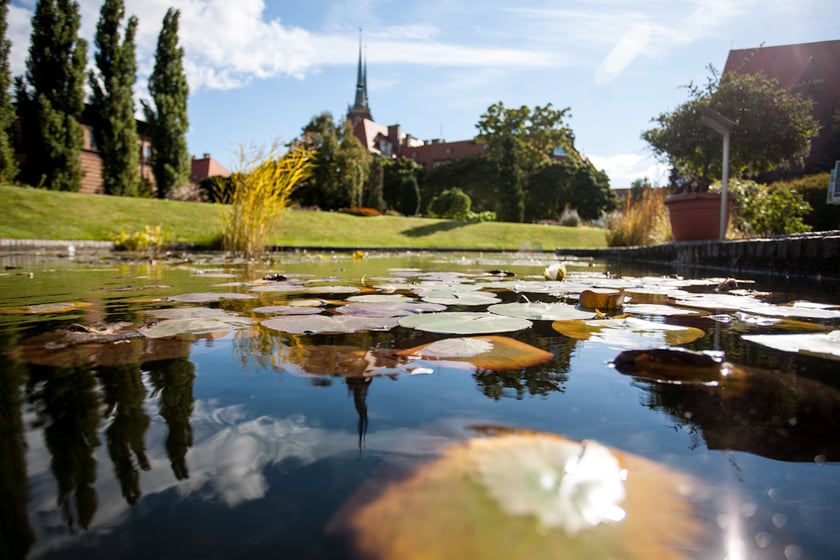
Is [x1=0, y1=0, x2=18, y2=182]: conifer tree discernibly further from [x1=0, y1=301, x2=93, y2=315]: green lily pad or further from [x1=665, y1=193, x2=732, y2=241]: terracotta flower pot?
[x1=665, y1=193, x2=732, y2=241]: terracotta flower pot

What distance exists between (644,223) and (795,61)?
59.3ft

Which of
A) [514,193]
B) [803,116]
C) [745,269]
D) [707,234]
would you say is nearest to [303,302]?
[745,269]

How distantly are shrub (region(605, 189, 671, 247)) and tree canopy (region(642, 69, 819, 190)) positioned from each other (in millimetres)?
1545

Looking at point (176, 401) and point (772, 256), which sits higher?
point (772, 256)

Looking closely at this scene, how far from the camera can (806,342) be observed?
1.04m

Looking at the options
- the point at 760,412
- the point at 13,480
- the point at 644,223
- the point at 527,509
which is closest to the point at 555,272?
the point at 760,412

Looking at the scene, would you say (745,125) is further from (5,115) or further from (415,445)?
(5,115)

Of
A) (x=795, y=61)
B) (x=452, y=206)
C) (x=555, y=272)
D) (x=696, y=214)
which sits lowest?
(x=555, y=272)

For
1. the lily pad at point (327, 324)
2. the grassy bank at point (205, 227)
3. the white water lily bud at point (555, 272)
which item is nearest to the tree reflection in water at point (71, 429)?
the lily pad at point (327, 324)

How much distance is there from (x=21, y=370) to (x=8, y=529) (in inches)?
23.5

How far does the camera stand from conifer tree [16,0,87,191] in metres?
14.7

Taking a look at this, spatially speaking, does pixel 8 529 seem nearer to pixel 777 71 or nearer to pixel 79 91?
pixel 79 91

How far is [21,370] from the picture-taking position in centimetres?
83

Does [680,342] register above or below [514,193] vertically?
below
